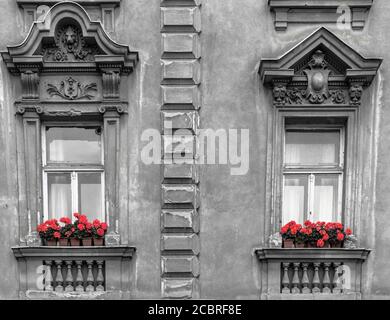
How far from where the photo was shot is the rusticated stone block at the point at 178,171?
6922mm

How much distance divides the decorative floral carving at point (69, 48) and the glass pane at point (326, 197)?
363cm

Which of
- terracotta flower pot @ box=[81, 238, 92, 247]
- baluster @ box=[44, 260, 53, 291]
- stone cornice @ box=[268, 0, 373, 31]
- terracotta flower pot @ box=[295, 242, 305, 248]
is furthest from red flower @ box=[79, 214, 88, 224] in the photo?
stone cornice @ box=[268, 0, 373, 31]

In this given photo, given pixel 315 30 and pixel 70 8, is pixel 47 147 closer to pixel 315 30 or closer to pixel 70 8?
pixel 70 8

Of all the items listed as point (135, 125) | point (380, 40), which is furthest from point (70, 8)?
point (380, 40)

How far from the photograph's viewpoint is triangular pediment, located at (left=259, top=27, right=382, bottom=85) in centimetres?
675

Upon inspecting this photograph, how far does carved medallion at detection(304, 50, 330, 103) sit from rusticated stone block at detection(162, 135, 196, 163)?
173cm

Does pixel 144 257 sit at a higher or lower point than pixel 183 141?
lower

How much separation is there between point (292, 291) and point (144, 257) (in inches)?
81.5

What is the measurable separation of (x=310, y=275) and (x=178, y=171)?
2.29m

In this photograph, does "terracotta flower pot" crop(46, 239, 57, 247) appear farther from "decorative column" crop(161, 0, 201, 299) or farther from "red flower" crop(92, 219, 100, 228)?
"decorative column" crop(161, 0, 201, 299)

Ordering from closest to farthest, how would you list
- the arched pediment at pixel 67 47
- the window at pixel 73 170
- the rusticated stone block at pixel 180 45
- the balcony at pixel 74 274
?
the arched pediment at pixel 67 47 → the balcony at pixel 74 274 → the rusticated stone block at pixel 180 45 → the window at pixel 73 170

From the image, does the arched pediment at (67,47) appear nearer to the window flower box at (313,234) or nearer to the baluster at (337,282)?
the window flower box at (313,234)

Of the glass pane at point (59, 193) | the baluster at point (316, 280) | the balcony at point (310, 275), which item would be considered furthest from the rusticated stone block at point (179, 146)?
the baluster at point (316, 280)

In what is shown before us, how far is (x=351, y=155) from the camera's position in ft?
22.9
